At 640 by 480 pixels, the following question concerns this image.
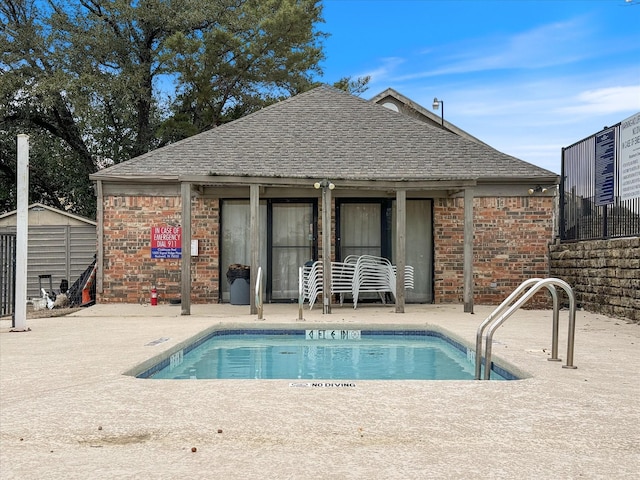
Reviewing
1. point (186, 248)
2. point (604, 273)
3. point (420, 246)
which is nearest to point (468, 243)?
point (604, 273)

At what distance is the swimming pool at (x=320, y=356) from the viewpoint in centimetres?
650

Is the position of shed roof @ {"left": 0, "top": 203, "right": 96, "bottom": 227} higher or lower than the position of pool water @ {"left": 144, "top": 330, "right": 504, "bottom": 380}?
higher

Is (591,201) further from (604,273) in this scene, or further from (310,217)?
(310,217)

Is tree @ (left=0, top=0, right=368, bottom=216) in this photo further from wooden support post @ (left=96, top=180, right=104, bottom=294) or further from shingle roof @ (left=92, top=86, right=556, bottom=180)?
wooden support post @ (left=96, top=180, right=104, bottom=294)

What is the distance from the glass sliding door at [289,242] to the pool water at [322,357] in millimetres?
4258

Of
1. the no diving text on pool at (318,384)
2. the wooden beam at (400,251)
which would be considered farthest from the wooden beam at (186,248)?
the no diving text on pool at (318,384)

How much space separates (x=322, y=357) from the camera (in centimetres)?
762

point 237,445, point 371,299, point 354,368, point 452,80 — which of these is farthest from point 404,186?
point 452,80

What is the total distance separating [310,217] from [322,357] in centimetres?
606

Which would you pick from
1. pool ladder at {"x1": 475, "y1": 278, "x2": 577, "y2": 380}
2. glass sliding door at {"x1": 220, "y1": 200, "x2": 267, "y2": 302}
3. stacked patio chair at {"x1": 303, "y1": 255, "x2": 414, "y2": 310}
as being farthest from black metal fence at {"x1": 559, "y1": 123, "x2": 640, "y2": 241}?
glass sliding door at {"x1": 220, "y1": 200, "x2": 267, "y2": 302}

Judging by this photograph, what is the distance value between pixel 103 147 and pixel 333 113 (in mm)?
10462

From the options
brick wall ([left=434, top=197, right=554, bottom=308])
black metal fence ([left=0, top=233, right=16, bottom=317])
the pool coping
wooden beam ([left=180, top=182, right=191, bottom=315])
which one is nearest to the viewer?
the pool coping

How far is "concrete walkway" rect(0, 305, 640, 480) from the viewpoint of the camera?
3.10 meters

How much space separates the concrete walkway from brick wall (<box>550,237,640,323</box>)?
13.8ft
